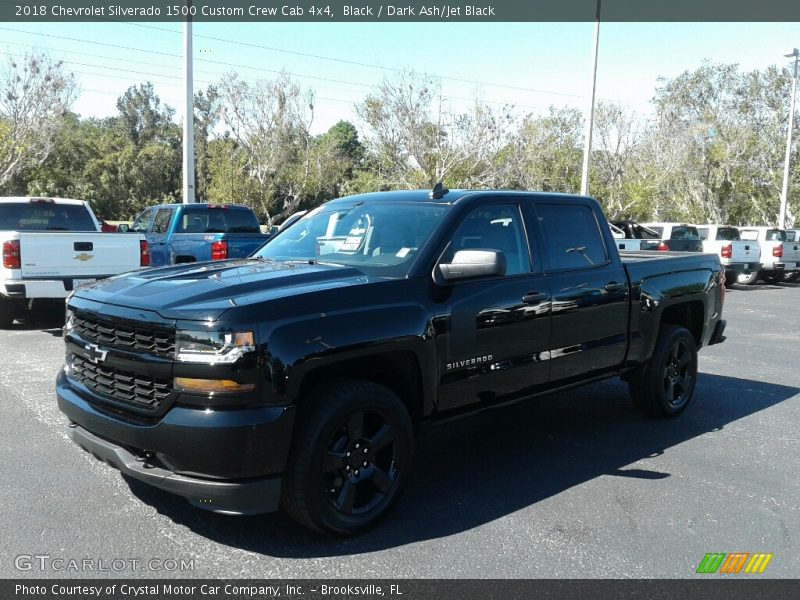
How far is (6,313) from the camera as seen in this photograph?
32.5 feet

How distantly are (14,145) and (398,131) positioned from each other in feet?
56.4

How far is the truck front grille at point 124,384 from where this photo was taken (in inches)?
135

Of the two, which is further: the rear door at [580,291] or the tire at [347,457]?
the rear door at [580,291]

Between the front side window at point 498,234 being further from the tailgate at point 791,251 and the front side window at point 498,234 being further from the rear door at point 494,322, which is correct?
the tailgate at point 791,251

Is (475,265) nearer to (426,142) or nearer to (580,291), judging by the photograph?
(580,291)

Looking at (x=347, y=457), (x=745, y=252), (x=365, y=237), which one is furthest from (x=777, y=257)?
(x=347, y=457)

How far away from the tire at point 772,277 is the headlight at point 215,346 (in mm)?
22444

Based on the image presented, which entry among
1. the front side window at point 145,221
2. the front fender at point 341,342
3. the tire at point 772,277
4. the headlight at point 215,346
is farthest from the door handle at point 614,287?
the tire at point 772,277

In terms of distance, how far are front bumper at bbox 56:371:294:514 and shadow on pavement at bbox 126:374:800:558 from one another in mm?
452

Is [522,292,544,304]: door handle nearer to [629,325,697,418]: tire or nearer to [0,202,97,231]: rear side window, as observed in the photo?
[629,325,697,418]: tire

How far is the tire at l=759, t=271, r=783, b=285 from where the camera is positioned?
22369mm

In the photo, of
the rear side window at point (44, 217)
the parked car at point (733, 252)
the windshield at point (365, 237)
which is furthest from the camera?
the parked car at point (733, 252)

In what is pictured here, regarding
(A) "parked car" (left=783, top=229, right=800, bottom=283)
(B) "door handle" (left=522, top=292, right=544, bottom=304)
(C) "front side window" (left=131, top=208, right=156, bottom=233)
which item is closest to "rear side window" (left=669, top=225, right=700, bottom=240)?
(A) "parked car" (left=783, top=229, right=800, bottom=283)

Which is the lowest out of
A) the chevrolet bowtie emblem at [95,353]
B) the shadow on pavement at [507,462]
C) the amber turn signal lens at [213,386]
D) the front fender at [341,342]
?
the shadow on pavement at [507,462]
